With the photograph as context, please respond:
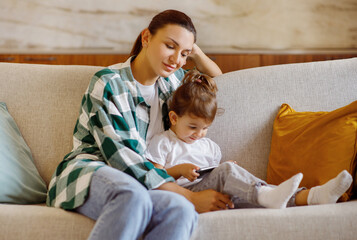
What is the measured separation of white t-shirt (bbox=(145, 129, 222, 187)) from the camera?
1642 mm

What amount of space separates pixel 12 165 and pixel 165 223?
788 mm

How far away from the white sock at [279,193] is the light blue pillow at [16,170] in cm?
90

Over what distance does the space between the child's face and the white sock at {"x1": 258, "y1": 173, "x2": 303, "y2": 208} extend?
1.30 ft

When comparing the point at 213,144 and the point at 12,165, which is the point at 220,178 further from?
the point at 12,165

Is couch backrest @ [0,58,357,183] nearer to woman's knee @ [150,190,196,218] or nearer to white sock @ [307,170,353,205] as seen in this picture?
Result: white sock @ [307,170,353,205]

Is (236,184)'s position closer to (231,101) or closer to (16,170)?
(231,101)

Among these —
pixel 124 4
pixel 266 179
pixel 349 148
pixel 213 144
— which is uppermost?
pixel 124 4

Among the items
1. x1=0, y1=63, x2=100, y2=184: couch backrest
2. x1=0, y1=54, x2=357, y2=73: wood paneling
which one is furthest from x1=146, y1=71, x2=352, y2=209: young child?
x1=0, y1=54, x2=357, y2=73: wood paneling

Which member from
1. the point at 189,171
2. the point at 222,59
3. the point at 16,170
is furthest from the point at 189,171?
the point at 222,59

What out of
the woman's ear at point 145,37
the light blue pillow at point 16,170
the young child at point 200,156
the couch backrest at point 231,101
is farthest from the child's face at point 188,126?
the light blue pillow at point 16,170

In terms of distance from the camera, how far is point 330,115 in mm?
1624

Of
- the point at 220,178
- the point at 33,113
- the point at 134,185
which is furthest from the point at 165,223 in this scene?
the point at 33,113

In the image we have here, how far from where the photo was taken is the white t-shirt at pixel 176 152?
1642 mm

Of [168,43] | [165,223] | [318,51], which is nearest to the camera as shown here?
[165,223]
